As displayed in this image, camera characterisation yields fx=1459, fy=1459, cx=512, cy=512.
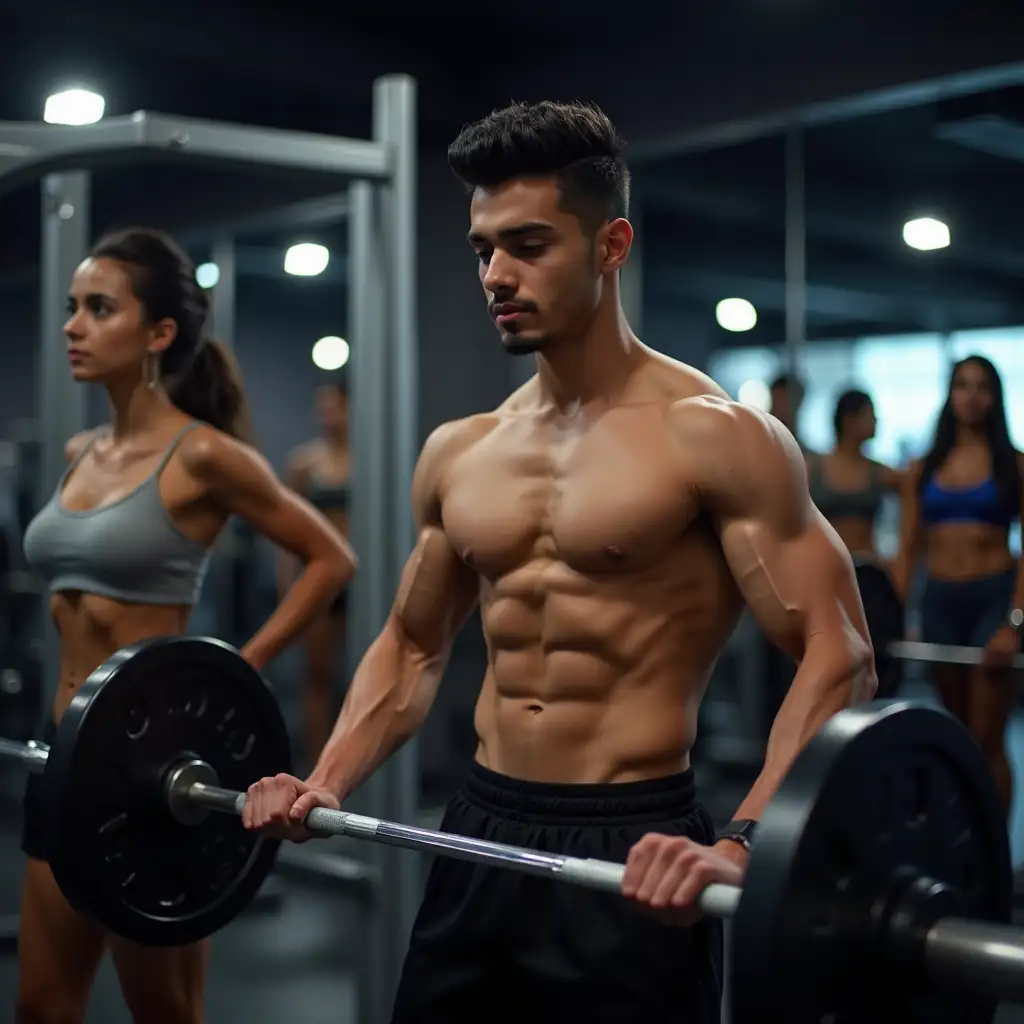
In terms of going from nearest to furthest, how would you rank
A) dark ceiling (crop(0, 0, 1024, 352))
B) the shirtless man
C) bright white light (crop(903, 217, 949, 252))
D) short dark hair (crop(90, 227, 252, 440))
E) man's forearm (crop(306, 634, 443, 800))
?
1. the shirtless man
2. man's forearm (crop(306, 634, 443, 800))
3. short dark hair (crop(90, 227, 252, 440))
4. dark ceiling (crop(0, 0, 1024, 352))
5. bright white light (crop(903, 217, 949, 252))

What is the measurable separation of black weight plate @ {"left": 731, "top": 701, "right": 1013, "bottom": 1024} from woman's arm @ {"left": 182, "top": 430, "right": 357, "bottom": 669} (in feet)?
4.42

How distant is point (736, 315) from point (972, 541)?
1.42 metres

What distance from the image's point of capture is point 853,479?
4785 mm

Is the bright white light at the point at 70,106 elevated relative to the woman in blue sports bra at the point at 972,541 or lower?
elevated

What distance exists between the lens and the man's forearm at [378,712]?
1.76 metres

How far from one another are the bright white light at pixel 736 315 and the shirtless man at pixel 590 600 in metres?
3.65

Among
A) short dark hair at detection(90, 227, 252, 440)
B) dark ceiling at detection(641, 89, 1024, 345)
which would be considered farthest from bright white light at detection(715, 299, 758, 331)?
short dark hair at detection(90, 227, 252, 440)

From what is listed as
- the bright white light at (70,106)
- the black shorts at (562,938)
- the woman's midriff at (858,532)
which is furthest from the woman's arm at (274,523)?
the woman's midriff at (858,532)

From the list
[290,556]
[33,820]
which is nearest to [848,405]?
[290,556]

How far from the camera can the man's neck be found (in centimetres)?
166

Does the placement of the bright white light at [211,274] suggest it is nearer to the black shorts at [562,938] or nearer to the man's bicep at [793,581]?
the black shorts at [562,938]

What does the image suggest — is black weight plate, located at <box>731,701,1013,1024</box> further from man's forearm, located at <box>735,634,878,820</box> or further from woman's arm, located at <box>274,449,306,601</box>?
woman's arm, located at <box>274,449,306,601</box>

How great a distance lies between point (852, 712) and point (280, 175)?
200 cm

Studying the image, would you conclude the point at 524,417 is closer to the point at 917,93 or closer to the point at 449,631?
the point at 449,631
